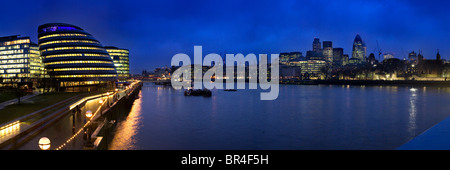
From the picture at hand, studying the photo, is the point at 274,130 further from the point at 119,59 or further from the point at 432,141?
the point at 119,59

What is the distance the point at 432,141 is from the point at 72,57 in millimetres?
92959

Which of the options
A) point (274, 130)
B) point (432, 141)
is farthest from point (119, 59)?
point (432, 141)

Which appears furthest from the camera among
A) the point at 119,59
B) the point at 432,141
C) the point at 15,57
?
the point at 119,59

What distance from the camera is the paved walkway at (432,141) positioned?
11714 mm

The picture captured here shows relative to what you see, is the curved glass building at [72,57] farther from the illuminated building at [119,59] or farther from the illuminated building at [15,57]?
the illuminated building at [119,59]

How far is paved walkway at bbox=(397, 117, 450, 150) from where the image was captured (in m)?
11.7

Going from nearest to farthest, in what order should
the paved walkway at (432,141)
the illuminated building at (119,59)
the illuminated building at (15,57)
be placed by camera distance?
the paved walkway at (432,141), the illuminated building at (15,57), the illuminated building at (119,59)

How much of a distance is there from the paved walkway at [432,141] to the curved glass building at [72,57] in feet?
298

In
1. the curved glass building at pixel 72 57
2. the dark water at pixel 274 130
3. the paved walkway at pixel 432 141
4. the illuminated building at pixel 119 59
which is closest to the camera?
the paved walkway at pixel 432 141

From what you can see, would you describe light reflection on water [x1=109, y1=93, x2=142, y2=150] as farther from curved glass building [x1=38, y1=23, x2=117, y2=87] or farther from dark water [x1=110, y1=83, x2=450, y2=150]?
curved glass building [x1=38, y1=23, x2=117, y2=87]

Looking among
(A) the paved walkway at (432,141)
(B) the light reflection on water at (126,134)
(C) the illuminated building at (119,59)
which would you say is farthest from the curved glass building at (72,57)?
(A) the paved walkway at (432,141)

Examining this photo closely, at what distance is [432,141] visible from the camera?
12828mm

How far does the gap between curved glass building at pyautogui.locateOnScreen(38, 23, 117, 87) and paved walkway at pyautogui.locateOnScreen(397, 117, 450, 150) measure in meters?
90.9
